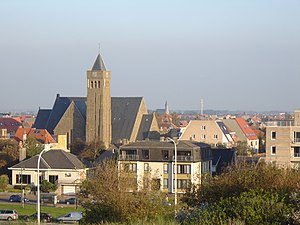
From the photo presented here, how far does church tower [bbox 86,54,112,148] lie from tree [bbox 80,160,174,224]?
68.1 metres

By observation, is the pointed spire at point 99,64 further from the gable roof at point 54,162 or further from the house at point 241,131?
the gable roof at point 54,162

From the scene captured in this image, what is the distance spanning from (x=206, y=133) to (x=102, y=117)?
51.9 feet

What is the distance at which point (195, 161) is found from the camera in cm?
5456

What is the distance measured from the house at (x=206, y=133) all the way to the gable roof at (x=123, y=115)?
426 inches

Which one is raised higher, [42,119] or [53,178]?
[42,119]

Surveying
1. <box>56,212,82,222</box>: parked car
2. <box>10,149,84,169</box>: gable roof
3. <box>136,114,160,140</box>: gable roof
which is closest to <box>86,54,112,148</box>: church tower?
<box>136,114,160,140</box>: gable roof

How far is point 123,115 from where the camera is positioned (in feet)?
327

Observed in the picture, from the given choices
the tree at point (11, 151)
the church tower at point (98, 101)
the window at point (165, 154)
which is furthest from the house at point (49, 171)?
the church tower at point (98, 101)

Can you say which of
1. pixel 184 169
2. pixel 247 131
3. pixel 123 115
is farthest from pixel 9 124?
pixel 184 169

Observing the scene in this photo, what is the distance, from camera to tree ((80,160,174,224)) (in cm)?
2295

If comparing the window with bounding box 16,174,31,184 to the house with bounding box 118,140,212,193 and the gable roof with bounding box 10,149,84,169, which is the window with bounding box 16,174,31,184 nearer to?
the gable roof with bounding box 10,149,84,169

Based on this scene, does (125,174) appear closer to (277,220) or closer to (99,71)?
(277,220)

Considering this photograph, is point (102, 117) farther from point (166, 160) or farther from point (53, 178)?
point (166, 160)

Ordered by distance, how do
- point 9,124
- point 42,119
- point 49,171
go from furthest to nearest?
point 9,124 < point 42,119 < point 49,171
